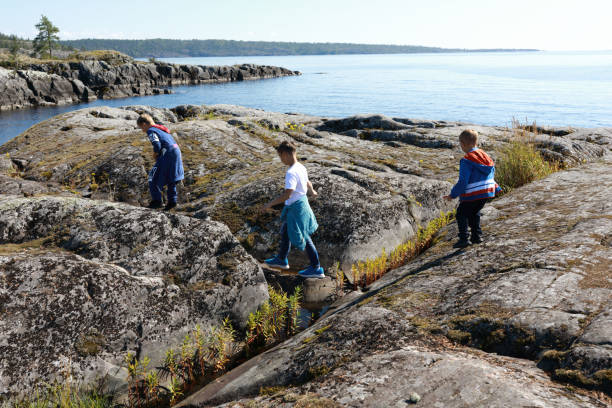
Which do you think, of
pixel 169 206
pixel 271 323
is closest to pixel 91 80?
pixel 169 206

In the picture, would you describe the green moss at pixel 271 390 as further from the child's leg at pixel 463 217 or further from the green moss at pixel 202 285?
the child's leg at pixel 463 217

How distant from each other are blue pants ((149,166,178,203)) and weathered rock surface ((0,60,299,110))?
8431 cm

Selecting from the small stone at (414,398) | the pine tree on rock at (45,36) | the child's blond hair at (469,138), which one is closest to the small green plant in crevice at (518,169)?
the child's blond hair at (469,138)

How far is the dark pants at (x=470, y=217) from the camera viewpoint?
695 centimetres

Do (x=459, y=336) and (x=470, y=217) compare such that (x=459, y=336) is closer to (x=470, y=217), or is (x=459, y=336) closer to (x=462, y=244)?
(x=462, y=244)

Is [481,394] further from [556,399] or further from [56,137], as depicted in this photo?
[56,137]

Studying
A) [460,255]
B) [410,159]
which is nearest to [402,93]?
[410,159]

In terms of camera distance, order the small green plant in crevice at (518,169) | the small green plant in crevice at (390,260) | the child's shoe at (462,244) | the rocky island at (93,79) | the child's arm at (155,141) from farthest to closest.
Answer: the rocky island at (93,79) → the small green plant in crevice at (518,169) → the child's arm at (155,141) → the small green plant in crevice at (390,260) → the child's shoe at (462,244)

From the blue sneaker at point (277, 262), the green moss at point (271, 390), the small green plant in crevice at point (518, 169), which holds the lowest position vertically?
the blue sneaker at point (277, 262)

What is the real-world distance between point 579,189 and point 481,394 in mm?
7504

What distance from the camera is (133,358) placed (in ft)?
17.7

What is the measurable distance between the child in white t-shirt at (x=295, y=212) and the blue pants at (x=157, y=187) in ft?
11.7

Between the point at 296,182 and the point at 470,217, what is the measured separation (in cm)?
327

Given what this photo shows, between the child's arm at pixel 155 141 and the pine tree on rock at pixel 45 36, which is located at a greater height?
the pine tree on rock at pixel 45 36
